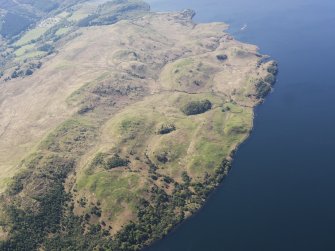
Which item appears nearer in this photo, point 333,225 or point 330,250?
point 330,250

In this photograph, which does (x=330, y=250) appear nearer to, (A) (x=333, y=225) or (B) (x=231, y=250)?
(A) (x=333, y=225)

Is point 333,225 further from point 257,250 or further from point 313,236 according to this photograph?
point 257,250

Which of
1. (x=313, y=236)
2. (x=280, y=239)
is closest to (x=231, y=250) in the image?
(x=280, y=239)

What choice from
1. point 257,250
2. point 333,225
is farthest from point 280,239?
point 333,225

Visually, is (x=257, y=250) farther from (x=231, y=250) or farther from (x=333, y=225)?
(x=333, y=225)

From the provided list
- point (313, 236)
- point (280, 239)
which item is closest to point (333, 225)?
point (313, 236)

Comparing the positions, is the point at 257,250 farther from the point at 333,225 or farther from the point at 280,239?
the point at 333,225

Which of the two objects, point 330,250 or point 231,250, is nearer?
point 330,250
